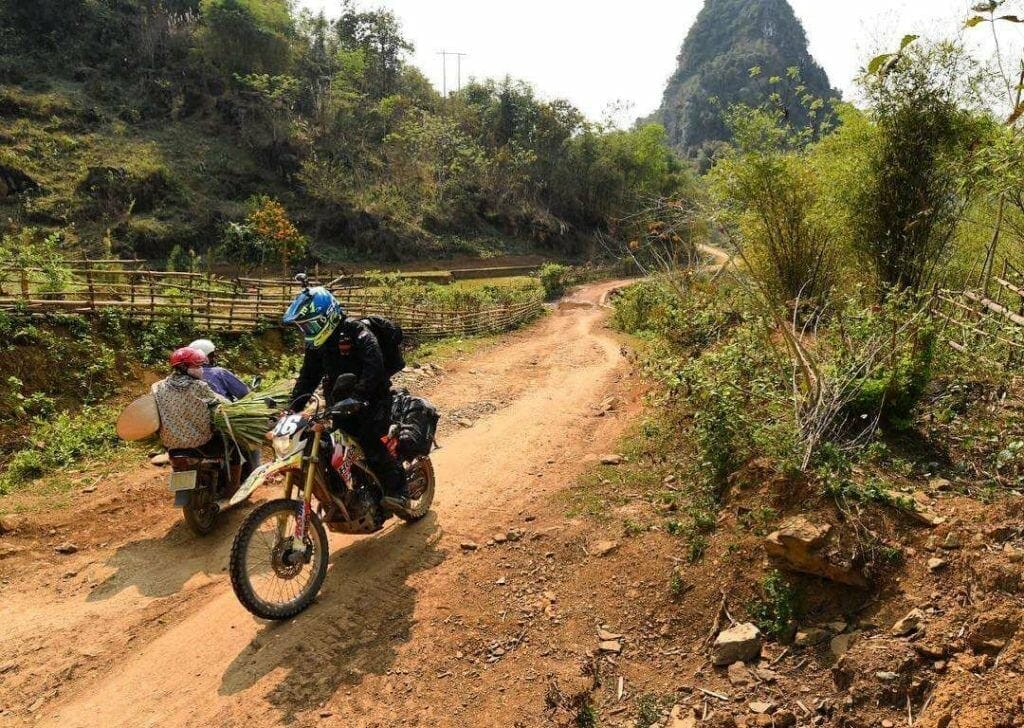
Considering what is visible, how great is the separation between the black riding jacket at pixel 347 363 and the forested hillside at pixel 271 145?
996 inches

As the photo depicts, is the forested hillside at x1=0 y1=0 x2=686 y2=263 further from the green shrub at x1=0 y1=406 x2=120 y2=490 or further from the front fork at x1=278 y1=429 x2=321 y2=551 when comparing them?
the front fork at x1=278 y1=429 x2=321 y2=551

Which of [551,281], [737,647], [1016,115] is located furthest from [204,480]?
[551,281]

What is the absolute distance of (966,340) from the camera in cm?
562

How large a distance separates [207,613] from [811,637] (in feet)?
13.2

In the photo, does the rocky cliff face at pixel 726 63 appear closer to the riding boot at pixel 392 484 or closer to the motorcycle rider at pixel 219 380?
the motorcycle rider at pixel 219 380

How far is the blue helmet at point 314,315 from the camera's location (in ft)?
14.3

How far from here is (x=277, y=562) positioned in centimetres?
388

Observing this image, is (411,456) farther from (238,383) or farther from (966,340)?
(966,340)

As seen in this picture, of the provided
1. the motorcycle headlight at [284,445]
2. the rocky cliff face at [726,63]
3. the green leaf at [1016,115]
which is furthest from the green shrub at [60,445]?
the rocky cliff face at [726,63]

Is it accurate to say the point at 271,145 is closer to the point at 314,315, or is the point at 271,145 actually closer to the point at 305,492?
the point at 314,315

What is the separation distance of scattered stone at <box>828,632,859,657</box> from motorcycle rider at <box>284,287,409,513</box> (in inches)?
124

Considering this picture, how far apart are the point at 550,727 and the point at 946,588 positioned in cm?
230

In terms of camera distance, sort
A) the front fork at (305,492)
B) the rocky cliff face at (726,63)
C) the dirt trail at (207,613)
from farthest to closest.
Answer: the rocky cliff face at (726,63)
the front fork at (305,492)
the dirt trail at (207,613)

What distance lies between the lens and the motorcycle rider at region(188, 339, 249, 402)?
227 inches
